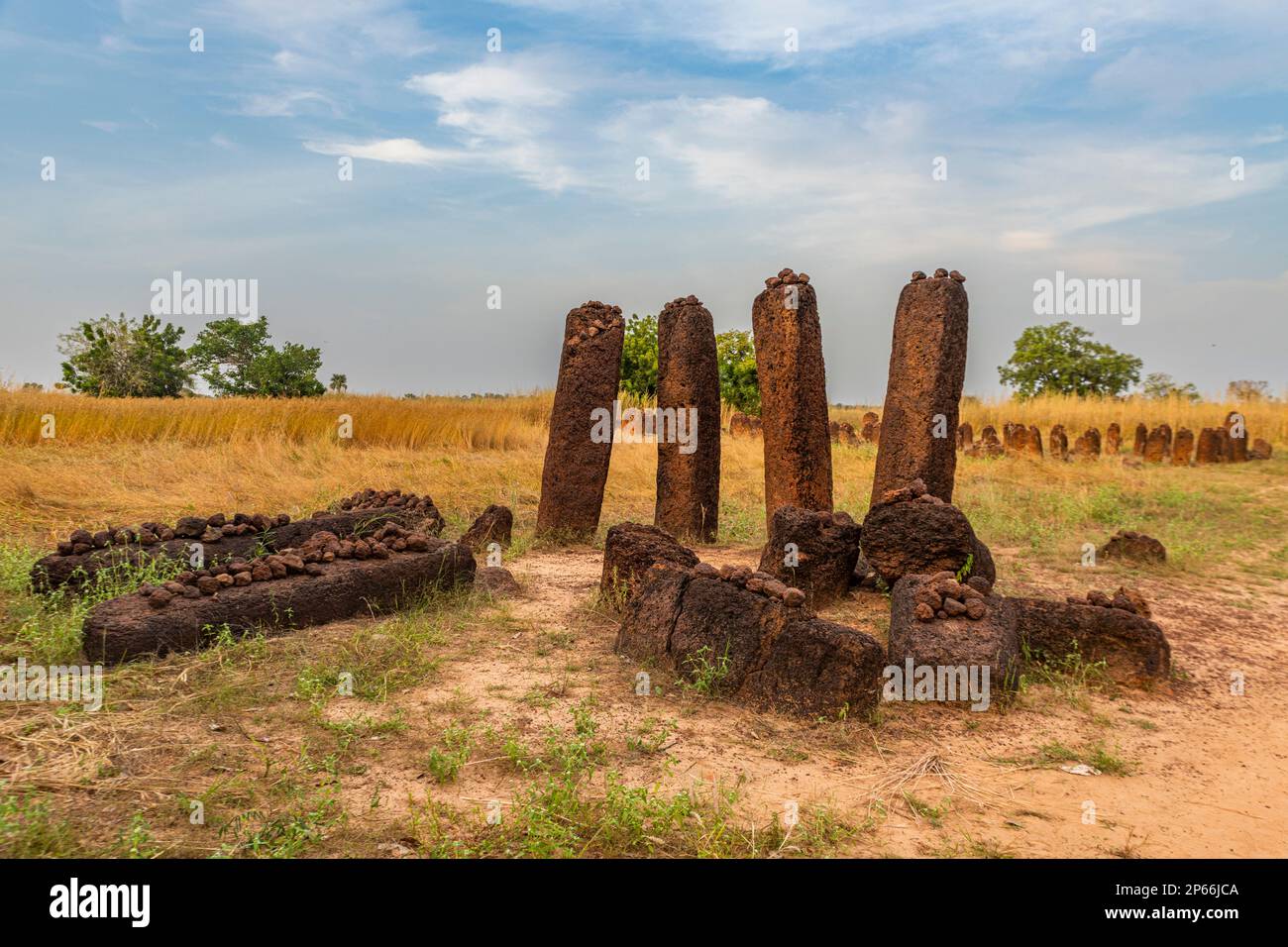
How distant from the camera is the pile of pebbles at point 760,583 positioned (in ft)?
17.1

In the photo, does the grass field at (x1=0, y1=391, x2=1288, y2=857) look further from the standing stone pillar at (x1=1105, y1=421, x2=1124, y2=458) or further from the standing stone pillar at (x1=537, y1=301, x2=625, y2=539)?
the standing stone pillar at (x1=1105, y1=421, x2=1124, y2=458)

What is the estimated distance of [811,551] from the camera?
7055mm

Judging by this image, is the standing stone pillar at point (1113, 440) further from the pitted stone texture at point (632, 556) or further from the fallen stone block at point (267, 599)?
the fallen stone block at point (267, 599)

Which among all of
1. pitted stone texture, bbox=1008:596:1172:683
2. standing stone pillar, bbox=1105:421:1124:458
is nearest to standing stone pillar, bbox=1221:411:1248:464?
standing stone pillar, bbox=1105:421:1124:458

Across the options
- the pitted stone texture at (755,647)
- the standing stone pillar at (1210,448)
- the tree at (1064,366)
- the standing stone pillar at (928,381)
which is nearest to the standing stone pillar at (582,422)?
the standing stone pillar at (928,381)

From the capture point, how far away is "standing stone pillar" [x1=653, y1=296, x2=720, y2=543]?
973 cm

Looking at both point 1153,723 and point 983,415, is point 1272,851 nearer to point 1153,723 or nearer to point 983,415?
point 1153,723

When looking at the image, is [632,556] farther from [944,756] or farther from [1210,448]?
[1210,448]

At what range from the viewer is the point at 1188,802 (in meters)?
4.12

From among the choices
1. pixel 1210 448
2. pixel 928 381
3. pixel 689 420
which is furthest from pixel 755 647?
pixel 1210 448

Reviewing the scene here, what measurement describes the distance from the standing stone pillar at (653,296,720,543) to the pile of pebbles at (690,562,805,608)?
4.11 meters
